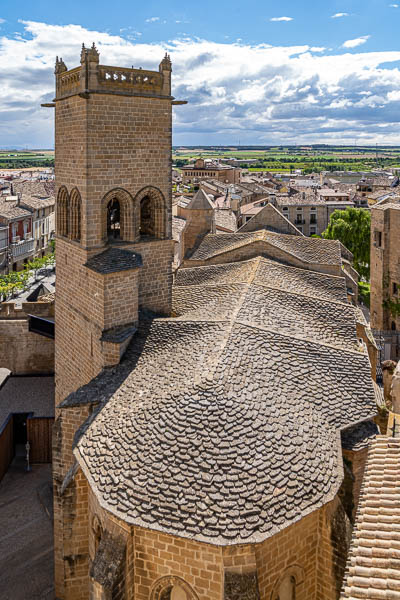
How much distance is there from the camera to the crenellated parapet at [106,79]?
18.7 meters

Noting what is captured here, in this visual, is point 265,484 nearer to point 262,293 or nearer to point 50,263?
point 262,293

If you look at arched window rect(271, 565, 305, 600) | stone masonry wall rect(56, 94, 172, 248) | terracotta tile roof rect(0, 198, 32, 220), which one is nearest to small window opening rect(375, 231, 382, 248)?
stone masonry wall rect(56, 94, 172, 248)

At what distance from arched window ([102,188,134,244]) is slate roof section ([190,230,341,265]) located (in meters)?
8.72

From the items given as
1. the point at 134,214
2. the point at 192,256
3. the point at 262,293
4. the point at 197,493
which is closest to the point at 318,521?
the point at 197,493

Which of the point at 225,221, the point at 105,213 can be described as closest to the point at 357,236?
the point at 225,221

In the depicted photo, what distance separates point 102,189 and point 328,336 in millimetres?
9197

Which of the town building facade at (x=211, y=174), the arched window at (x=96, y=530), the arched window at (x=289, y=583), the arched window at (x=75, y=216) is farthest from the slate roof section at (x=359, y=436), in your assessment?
the town building facade at (x=211, y=174)

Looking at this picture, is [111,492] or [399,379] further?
[399,379]

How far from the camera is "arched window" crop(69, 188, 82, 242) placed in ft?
66.1

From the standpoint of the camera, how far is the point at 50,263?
77.9 m

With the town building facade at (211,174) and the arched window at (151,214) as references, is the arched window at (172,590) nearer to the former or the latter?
the arched window at (151,214)

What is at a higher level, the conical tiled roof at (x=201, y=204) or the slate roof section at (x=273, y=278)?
the conical tiled roof at (x=201, y=204)

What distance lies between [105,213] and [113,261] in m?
1.91

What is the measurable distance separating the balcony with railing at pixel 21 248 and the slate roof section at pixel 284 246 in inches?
1811
